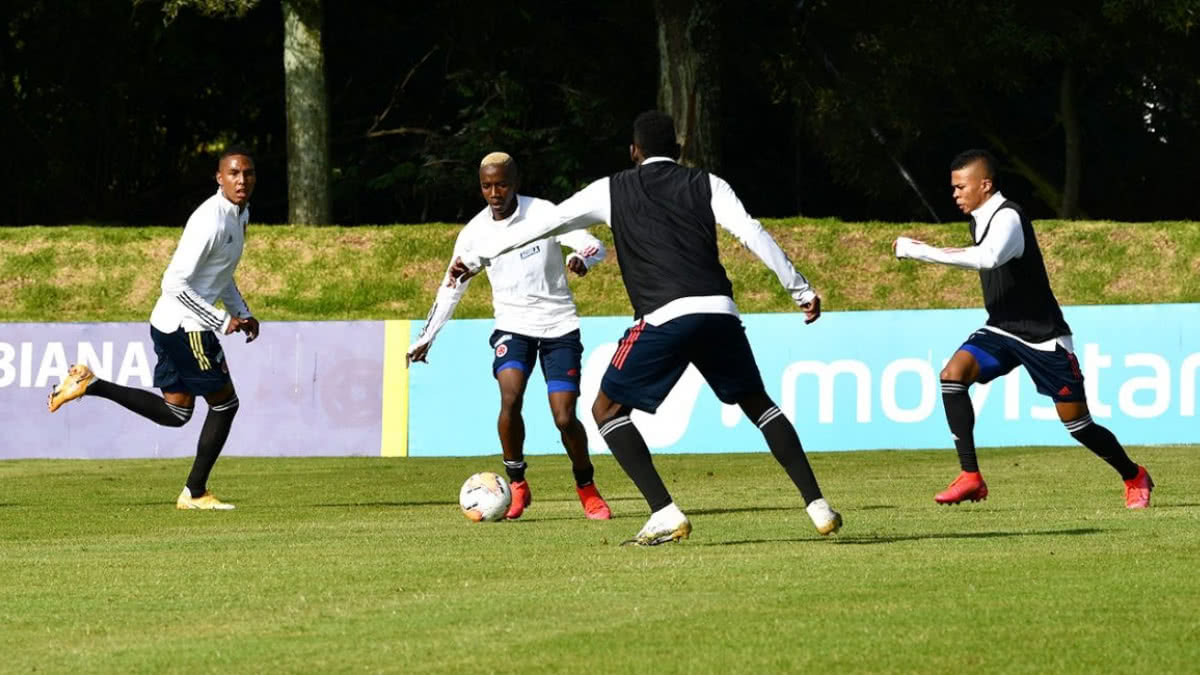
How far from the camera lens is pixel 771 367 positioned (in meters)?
20.2

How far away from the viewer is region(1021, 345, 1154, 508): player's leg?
11.7m

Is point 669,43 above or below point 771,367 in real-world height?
above

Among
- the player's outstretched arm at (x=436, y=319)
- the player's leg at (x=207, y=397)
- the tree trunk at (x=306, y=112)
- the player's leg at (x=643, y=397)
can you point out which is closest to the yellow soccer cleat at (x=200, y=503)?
the player's leg at (x=207, y=397)

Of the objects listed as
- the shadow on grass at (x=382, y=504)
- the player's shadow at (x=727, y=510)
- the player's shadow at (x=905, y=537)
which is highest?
the player's shadow at (x=905, y=537)

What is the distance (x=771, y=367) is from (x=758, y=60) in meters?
15.3

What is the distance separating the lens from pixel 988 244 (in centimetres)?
1127

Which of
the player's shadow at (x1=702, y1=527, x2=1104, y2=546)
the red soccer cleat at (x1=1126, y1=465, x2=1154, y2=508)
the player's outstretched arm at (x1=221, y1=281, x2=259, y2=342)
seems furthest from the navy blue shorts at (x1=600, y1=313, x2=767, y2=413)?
the player's outstretched arm at (x1=221, y1=281, x2=259, y2=342)

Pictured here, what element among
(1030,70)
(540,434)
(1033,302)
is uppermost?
(1030,70)

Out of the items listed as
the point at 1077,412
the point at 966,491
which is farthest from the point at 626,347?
the point at 1077,412

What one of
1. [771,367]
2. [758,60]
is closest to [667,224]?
[771,367]

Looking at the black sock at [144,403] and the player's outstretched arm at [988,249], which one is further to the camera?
the black sock at [144,403]

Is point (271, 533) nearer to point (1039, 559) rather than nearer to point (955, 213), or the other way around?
point (1039, 559)

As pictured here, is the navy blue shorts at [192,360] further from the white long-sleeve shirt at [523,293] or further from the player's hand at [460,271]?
the player's hand at [460,271]

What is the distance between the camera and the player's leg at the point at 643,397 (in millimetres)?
9008
